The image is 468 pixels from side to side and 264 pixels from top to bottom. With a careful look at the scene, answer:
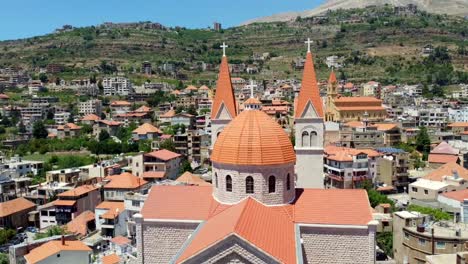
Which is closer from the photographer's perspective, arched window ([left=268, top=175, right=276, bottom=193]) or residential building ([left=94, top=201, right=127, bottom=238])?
arched window ([left=268, top=175, right=276, bottom=193])

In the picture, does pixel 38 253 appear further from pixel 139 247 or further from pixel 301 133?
pixel 301 133

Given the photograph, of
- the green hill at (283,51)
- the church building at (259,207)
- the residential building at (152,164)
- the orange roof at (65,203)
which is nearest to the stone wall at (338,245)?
the church building at (259,207)

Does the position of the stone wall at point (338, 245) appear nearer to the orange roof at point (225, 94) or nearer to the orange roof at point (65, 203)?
the orange roof at point (225, 94)

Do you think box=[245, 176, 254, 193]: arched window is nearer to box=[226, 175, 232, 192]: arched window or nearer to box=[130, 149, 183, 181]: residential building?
box=[226, 175, 232, 192]: arched window

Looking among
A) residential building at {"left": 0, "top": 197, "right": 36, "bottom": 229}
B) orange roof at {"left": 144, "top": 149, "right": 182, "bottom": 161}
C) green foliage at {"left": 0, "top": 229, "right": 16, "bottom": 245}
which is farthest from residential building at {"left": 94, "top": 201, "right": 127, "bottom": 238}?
orange roof at {"left": 144, "top": 149, "right": 182, "bottom": 161}

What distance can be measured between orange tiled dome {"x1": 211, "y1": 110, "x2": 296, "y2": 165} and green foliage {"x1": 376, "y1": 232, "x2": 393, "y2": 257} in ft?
57.2

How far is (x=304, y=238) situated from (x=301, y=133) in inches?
344

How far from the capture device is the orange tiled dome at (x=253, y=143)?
2106 cm

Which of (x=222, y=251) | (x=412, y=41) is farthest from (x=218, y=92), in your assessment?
(x=412, y=41)

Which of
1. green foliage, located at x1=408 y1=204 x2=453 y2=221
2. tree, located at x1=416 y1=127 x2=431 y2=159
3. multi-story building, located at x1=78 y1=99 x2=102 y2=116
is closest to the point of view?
green foliage, located at x1=408 y1=204 x2=453 y2=221

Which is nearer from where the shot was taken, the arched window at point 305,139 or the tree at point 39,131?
the arched window at point 305,139

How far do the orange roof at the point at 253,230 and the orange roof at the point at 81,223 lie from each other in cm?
2512

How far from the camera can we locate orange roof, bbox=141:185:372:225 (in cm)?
2083

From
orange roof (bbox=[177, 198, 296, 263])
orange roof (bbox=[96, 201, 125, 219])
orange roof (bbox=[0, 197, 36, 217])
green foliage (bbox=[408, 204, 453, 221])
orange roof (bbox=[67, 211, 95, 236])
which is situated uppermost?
orange roof (bbox=[177, 198, 296, 263])
